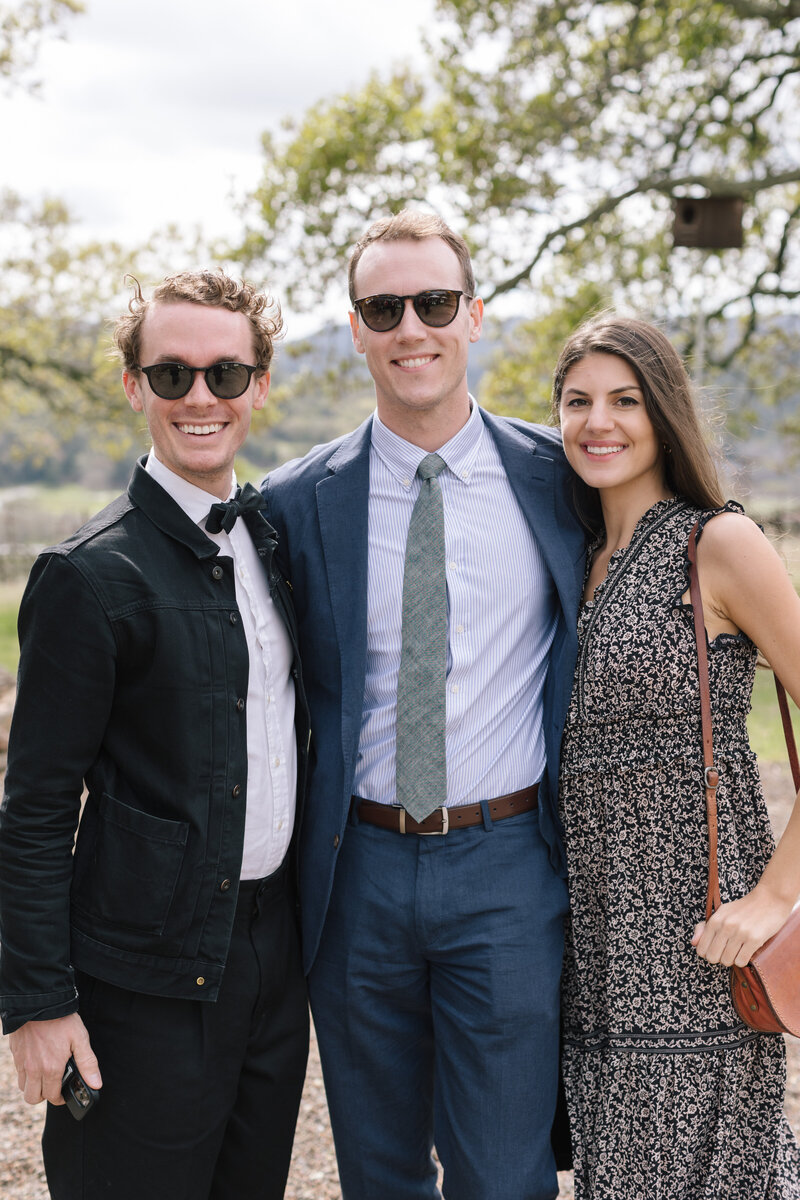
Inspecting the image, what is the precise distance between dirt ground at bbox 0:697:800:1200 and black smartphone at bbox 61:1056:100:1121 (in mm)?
1473

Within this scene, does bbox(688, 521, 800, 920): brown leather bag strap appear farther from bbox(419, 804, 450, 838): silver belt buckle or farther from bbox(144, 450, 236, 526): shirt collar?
bbox(144, 450, 236, 526): shirt collar

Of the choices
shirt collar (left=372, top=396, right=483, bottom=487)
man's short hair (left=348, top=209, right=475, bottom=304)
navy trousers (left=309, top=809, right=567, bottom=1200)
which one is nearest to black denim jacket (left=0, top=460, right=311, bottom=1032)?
navy trousers (left=309, top=809, right=567, bottom=1200)

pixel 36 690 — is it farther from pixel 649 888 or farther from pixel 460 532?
pixel 649 888

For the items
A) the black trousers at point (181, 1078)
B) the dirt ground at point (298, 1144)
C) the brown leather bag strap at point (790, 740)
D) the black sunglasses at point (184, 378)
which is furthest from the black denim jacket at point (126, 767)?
the dirt ground at point (298, 1144)

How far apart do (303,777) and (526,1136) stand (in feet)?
3.35

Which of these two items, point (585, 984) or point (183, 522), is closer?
point (183, 522)

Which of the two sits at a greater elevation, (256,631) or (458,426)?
(458,426)

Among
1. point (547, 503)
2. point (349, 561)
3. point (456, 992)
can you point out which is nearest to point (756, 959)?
point (456, 992)

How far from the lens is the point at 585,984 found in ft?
8.38

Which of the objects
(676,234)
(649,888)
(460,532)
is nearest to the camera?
(649,888)

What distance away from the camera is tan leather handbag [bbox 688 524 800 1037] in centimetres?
223

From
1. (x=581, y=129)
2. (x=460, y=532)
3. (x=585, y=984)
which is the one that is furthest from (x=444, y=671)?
(x=581, y=129)

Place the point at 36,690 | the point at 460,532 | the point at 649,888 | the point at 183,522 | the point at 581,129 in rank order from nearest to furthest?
1. the point at 36,690
2. the point at 183,522
3. the point at 649,888
4. the point at 460,532
5. the point at 581,129

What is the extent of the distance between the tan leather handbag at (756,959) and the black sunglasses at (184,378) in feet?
3.70
